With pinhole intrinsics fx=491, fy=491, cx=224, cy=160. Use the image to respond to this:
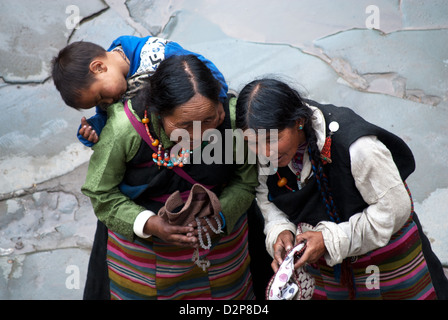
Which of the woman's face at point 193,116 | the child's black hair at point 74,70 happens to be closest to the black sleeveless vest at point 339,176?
the woman's face at point 193,116

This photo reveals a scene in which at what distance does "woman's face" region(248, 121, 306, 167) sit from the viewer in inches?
72.0

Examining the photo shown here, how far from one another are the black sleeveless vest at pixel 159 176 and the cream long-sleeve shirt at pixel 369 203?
38 centimetres

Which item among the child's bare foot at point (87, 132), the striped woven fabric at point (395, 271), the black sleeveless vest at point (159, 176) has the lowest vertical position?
the striped woven fabric at point (395, 271)

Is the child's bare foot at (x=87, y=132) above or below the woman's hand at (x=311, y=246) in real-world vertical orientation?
above

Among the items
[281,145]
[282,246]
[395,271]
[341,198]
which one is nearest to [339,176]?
[341,198]

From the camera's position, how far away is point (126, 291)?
244 cm

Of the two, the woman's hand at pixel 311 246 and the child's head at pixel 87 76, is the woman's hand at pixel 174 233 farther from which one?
the child's head at pixel 87 76

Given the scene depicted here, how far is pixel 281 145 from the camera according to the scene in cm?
183

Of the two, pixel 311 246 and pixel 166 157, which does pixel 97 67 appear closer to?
pixel 166 157

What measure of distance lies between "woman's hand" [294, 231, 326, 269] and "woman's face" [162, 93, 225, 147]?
56 cm

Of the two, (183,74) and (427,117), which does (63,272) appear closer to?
(183,74)

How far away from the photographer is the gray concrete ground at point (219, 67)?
365cm

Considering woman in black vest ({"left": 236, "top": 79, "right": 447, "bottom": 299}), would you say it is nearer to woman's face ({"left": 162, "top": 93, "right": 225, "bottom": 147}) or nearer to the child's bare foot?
woman's face ({"left": 162, "top": 93, "right": 225, "bottom": 147})

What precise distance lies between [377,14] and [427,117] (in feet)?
3.68
